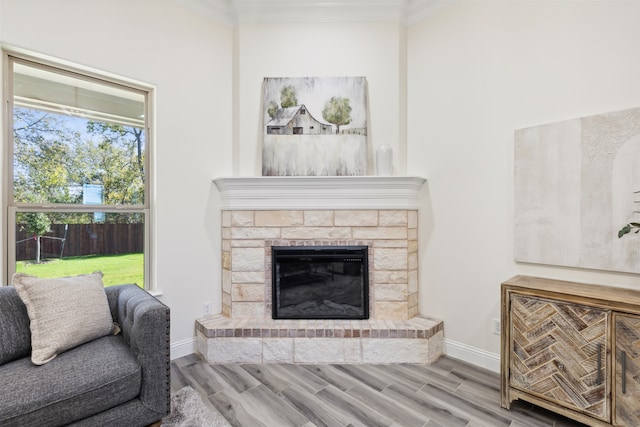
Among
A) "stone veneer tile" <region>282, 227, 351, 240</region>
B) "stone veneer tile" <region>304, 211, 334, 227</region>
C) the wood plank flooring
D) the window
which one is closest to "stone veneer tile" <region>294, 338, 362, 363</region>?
the wood plank flooring

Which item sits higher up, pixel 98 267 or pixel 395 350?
pixel 98 267

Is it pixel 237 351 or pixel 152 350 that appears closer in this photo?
pixel 152 350

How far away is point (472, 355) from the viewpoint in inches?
100

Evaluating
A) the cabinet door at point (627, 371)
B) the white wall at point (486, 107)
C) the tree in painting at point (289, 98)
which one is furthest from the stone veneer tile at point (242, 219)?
the cabinet door at point (627, 371)

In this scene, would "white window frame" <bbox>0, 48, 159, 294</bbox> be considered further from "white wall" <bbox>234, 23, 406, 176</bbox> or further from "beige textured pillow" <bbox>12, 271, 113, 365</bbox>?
"white wall" <bbox>234, 23, 406, 176</bbox>

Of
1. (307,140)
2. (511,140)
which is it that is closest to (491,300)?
(511,140)

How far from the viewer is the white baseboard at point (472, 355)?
2424 mm

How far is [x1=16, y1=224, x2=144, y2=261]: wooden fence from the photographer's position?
2.10 meters

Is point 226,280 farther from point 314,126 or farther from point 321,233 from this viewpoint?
point 314,126

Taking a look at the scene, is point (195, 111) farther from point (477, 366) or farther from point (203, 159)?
point (477, 366)

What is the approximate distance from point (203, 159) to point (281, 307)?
1.52m

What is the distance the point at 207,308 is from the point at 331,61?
2.57m

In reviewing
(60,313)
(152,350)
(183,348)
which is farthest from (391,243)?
(60,313)

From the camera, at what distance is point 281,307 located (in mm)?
2770
